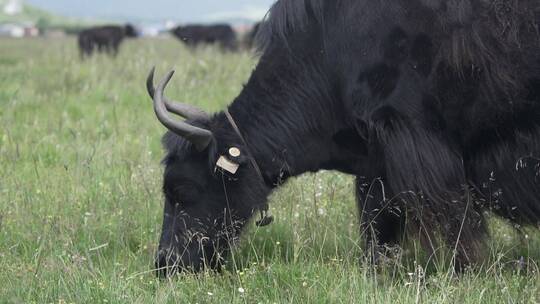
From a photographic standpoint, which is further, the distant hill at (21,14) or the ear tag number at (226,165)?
the distant hill at (21,14)

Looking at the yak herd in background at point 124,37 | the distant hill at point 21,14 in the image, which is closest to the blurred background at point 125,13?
the distant hill at point 21,14

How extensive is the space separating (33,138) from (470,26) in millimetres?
4307

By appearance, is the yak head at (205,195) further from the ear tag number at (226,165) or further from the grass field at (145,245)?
the grass field at (145,245)

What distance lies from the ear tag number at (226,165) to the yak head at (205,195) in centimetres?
1

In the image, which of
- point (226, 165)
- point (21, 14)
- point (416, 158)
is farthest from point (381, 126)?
point (21, 14)

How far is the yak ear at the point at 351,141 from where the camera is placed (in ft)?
13.4

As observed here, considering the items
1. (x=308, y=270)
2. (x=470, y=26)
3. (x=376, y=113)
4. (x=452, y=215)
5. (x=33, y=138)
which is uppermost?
(x=470, y=26)

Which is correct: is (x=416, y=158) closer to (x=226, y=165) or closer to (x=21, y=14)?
(x=226, y=165)

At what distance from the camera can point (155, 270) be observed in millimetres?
3881

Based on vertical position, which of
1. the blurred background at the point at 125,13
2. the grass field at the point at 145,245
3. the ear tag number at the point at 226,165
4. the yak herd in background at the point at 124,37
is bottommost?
the blurred background at the point at 125,13

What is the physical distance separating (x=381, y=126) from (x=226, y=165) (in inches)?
29.9

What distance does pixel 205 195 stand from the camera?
13.3 feet

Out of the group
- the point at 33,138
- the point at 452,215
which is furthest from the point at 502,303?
the point at 33,138

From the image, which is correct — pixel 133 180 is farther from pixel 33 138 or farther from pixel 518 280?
pixel 518 280
